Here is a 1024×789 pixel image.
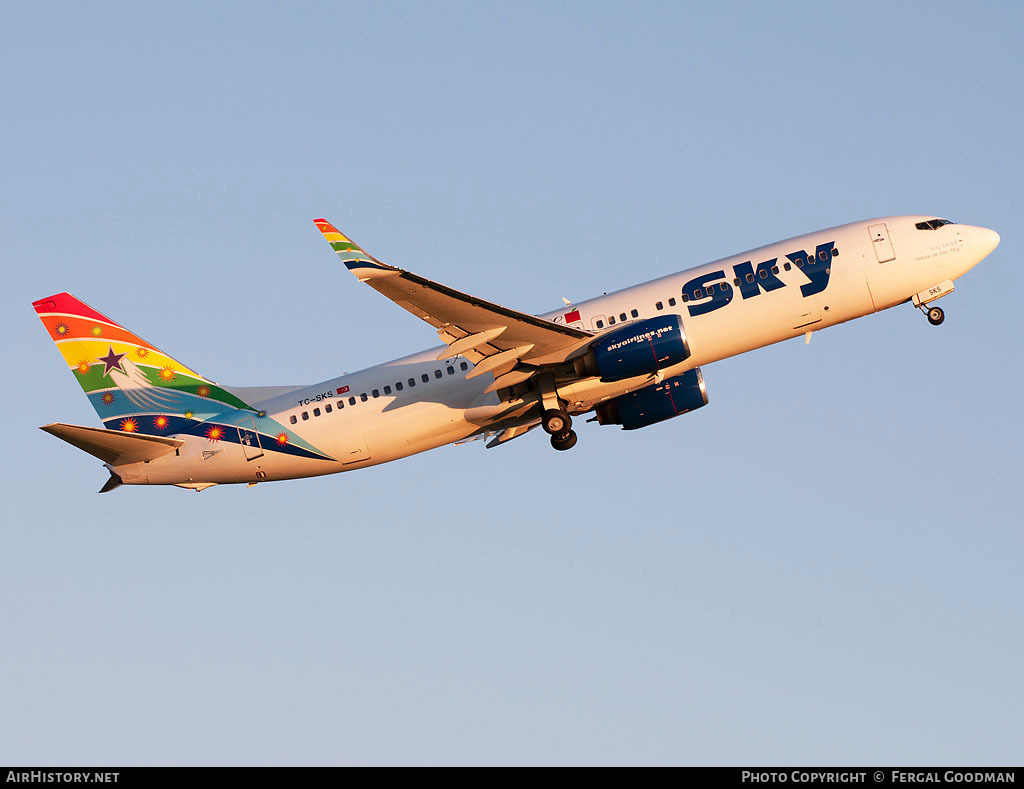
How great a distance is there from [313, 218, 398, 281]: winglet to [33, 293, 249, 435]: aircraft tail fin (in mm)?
10863

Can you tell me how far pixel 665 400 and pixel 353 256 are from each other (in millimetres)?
14133

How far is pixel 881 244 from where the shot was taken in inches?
1694

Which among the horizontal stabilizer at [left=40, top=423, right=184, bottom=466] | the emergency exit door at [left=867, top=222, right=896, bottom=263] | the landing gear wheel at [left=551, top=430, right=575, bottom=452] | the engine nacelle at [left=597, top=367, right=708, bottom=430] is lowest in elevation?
the landing gear wheel at [left=551, top=430, right=575, bottom=452]

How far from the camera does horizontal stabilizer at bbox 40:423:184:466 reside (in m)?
40.1

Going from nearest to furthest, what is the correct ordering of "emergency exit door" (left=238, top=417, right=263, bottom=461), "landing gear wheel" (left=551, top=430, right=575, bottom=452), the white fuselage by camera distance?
the white fuselage < "emergency exit door" (left=238, top=417, right=263, bottom=461) < "landing gear wheel" (left=551, top=430, right=575, bottom=452)

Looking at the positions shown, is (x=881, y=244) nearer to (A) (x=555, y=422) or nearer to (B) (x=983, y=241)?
(B) (x=983, y=241)

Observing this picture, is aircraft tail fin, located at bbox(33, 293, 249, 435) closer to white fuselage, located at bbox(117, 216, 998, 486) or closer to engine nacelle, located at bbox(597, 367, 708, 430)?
white fuselage, located at bbox(117, 216, 998, 486)

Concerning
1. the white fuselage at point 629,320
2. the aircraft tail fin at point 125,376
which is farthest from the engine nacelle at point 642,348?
the aircraft tail fin at point 125,376

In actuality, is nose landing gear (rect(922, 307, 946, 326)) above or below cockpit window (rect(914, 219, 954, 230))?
below

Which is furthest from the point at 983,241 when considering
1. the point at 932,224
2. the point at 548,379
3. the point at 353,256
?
the point at 353,256

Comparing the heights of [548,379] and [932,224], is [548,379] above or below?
below

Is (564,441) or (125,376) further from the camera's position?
(125,376)

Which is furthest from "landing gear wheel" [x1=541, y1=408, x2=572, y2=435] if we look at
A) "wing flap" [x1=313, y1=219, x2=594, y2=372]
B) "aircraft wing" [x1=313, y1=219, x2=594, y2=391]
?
"wing flap" [x1=313, y1=219, x2=594, y2=372]
